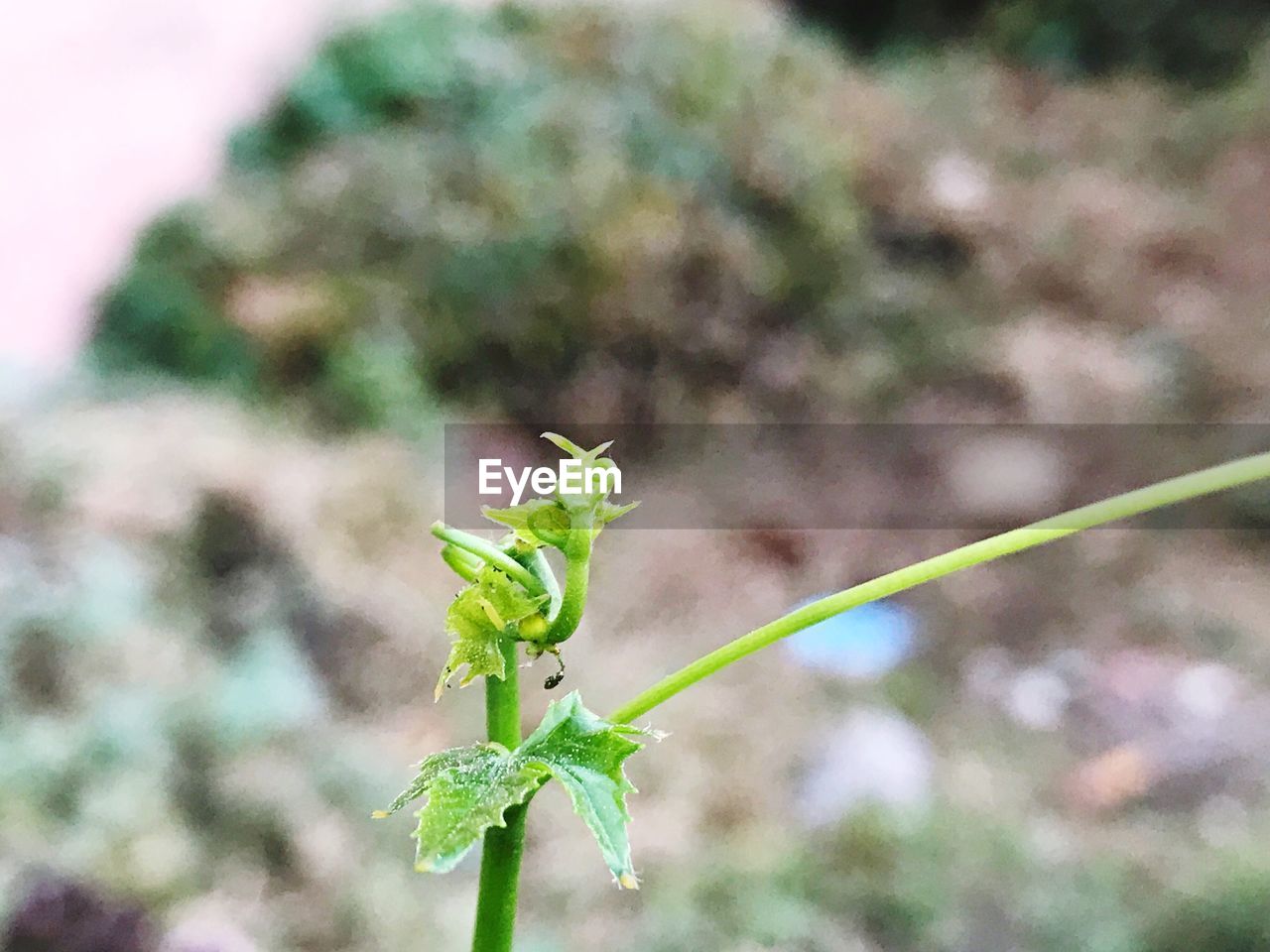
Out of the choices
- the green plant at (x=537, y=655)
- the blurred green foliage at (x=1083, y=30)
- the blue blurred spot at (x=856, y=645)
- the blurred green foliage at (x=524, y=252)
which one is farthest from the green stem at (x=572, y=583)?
the blurred green foliage at (x=1083, y=30)

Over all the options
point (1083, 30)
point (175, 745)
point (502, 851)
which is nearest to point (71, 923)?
point (175, 745)

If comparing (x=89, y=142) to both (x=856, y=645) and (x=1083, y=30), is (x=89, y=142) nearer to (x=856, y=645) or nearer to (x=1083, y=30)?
(x=856, y=645)

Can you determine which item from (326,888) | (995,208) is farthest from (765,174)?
(326,888)

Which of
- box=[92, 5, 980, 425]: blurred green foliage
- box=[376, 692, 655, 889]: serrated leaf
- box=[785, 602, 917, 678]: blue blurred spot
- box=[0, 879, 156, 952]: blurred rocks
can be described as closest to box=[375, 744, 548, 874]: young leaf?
box=[376, 692, 655, 889]: serrated leaf

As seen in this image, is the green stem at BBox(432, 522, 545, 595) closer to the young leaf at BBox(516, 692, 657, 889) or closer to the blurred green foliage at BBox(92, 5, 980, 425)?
the young leaf at BBox(516, 692, 657, 889)

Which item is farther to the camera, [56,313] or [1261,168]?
[1261,168]

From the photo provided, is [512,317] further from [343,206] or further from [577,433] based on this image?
[343,206]
